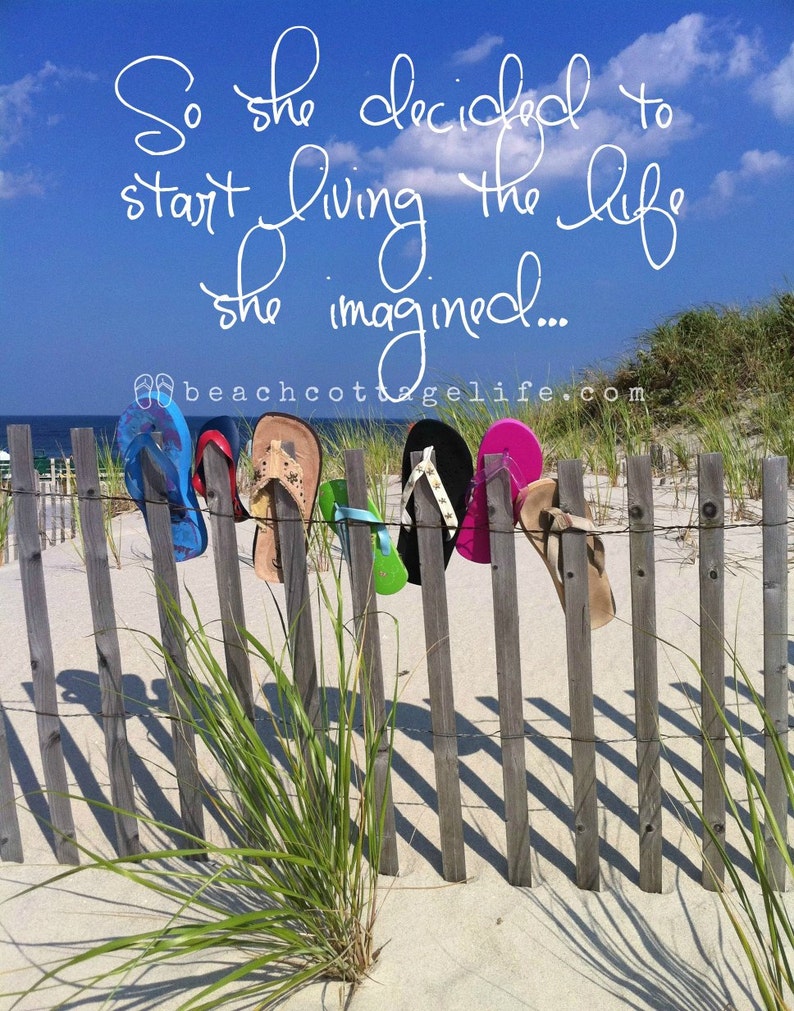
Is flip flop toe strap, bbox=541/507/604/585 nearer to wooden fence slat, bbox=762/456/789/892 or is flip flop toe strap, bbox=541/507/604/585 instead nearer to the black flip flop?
the black flip flop

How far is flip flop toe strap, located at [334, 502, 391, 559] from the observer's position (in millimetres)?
2318

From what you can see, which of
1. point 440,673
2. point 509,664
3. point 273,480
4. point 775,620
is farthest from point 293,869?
point 775,620

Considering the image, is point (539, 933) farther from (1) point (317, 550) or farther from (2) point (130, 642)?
(1) point (317, 550)

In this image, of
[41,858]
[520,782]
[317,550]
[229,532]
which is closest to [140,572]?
[317,550]

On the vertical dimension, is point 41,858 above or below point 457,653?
below

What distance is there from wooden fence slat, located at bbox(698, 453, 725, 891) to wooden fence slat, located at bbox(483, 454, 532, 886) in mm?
482

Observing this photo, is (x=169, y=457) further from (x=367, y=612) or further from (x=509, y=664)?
(x=509, y=664)

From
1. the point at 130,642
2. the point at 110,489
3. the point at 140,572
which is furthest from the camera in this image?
the point at 110,489

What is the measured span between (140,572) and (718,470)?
4619 millimetres

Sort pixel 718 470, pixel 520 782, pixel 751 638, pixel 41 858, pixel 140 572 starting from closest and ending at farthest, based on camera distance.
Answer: pixel 718 470 < pixel 520 782 < pixel 41 858 < pixel 751 638 < pixel 140 572

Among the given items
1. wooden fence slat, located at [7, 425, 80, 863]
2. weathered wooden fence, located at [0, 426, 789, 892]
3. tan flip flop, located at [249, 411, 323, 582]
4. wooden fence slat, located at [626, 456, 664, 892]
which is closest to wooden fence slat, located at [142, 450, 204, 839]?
weathered wooden fence, located at [0, 426, 789, 892]

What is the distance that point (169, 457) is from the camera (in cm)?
250

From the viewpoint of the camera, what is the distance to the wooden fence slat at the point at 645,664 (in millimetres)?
2230

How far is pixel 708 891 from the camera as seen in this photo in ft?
7.97
